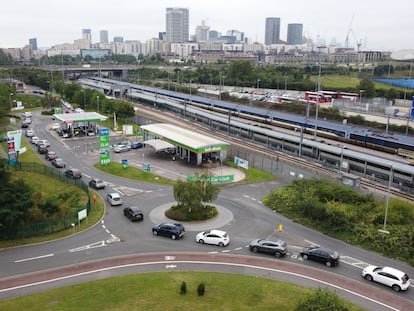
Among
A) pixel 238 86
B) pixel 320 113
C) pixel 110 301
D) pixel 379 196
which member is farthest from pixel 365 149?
pixel 238 86

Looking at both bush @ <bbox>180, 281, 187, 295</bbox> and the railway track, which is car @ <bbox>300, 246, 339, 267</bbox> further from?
bush @ <bbox>180, 281, 187, 295</bbox>

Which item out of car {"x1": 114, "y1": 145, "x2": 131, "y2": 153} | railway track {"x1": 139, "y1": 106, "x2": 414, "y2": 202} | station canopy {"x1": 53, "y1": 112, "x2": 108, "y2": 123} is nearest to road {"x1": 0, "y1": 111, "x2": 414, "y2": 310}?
railway track {"x1": 139, "y1": 106, "x2": 414, "y2": 202}

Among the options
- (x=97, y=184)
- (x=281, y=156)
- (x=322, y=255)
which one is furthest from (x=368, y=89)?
(x=322, y=255)

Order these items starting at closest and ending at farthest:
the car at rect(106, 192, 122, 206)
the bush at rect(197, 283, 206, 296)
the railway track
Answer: the bush at rect(197, 283, 206, 296) < the car at rect(106, 192, 122, 206) < the railway track

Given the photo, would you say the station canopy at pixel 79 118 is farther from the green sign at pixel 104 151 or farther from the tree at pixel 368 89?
the tree at pixel 368 89

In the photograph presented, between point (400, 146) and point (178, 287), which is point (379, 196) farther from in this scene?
point (178, 287)

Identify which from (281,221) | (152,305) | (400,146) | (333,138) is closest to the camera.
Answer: (152,305)
